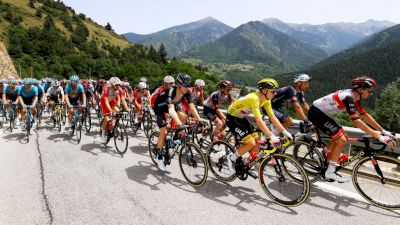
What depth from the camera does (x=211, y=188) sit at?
5672 mm

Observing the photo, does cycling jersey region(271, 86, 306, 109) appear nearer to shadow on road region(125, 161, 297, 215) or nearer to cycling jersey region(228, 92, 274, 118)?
cycling jersey region(228, 92, 274, 118)

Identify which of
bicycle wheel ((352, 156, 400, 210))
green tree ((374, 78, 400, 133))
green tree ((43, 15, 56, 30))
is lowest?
green tree ((374, 78, 400, 133))

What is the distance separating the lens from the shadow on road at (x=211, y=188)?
501 cm

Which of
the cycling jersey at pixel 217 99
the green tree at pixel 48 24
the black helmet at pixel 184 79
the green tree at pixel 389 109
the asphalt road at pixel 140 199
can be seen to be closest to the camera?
the asphalt road at pixel 140 199

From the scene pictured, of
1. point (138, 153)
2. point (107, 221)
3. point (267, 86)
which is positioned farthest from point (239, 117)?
point (138, 153)

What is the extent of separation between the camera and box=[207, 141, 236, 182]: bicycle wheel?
5.91m

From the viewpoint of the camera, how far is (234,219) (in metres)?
4.45

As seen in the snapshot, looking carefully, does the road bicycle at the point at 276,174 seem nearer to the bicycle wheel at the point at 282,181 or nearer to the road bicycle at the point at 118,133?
the bicycle wheel at the point at 282,181

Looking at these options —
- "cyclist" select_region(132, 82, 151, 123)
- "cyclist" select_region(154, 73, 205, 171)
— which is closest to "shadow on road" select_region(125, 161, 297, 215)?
"cyclist" select_region(154, 73, 205, 171)

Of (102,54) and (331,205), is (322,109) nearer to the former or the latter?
(331,205)

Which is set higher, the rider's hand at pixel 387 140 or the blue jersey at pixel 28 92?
the blue jersey at pixel 28 92

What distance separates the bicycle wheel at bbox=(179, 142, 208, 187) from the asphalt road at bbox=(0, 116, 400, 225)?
7.2 inches

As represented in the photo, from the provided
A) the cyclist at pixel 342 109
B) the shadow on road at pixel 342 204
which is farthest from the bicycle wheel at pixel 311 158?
the shadow on road at pixel 342 204

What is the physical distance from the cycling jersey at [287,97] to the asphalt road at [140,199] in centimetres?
192
